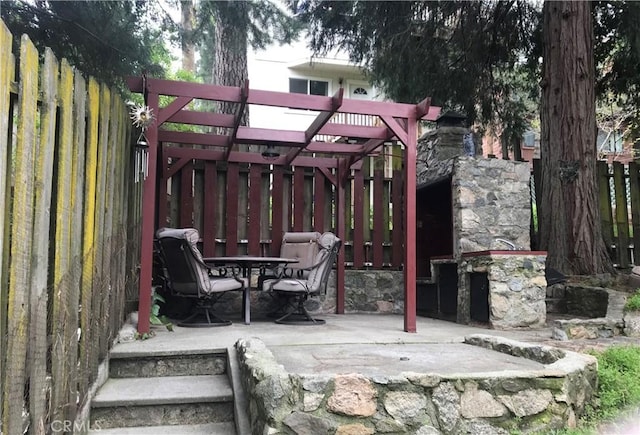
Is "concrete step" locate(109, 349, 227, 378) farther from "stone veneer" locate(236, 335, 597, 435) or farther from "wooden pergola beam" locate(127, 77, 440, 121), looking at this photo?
"wooden pergola beam" locate(127, 77, 440, 121)

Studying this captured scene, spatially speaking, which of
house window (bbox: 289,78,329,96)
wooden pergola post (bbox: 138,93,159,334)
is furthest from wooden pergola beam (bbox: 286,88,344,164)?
house window (bbox: 289,78,329,96)

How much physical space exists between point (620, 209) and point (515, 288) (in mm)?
3544

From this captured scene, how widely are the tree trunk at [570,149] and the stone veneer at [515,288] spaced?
1.41 m

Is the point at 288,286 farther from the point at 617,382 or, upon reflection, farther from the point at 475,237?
the point at 617,382

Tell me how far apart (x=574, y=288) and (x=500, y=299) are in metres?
1.41

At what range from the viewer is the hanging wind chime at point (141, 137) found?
4.23 m

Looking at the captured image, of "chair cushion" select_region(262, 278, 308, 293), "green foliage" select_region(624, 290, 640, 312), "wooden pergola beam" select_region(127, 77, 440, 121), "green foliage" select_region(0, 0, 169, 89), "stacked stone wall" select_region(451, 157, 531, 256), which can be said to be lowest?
"green foliage" select_region(624, 290, 640, 312)

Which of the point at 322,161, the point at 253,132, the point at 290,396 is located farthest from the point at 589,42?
the point at 290,396

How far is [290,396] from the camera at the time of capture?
2.50 meters

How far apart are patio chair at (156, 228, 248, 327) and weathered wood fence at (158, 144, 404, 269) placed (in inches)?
52.1

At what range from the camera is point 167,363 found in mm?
3643

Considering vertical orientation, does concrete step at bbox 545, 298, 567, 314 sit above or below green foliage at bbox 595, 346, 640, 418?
above

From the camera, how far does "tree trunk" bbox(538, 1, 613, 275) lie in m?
6.68

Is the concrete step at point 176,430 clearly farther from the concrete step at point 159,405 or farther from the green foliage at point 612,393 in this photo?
the green foliage at point 612,393
